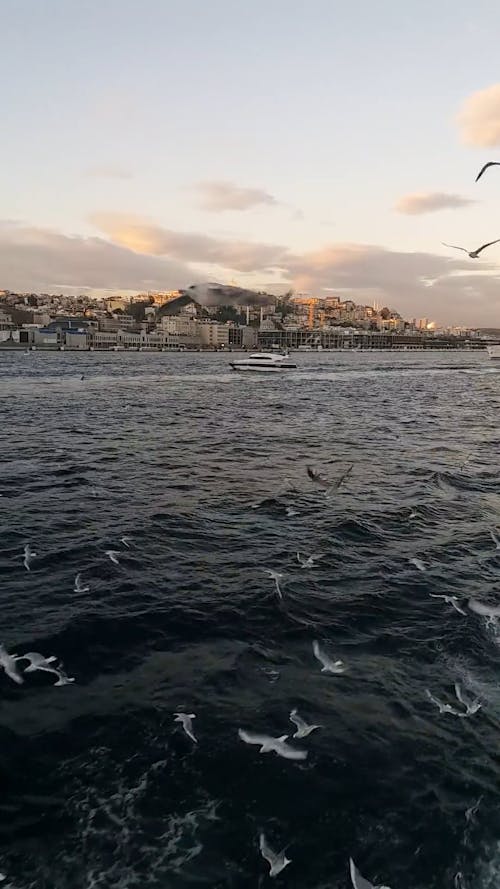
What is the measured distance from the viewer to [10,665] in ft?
24.0

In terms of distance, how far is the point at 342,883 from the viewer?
184 inches

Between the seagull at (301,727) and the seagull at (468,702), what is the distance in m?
1.66

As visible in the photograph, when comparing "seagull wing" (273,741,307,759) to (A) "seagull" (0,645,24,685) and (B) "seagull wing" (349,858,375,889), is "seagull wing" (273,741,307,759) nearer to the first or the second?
(B) "seagull wing" (349,858,375,889)

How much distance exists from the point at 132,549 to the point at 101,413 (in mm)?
24112

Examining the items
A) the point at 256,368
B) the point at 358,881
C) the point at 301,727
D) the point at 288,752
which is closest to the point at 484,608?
the point at 301,727

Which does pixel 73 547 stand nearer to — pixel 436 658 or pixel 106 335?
pixel 436 658

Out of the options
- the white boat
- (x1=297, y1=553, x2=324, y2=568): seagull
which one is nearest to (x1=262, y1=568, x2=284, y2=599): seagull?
(x1=297, y1=553, x2=324, y2=568): seagull

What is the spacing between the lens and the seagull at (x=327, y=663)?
7.44 meters

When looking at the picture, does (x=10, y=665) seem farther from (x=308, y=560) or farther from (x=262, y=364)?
(x=262, y=364)

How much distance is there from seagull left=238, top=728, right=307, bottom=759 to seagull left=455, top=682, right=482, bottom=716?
1.91 meters

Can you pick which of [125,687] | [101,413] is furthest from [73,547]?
[101,413]

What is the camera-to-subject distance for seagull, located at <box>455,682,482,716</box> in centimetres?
662

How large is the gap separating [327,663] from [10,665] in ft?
12.5

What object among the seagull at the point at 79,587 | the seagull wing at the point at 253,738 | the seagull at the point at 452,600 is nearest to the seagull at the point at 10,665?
the seagull at the point at 79,587
